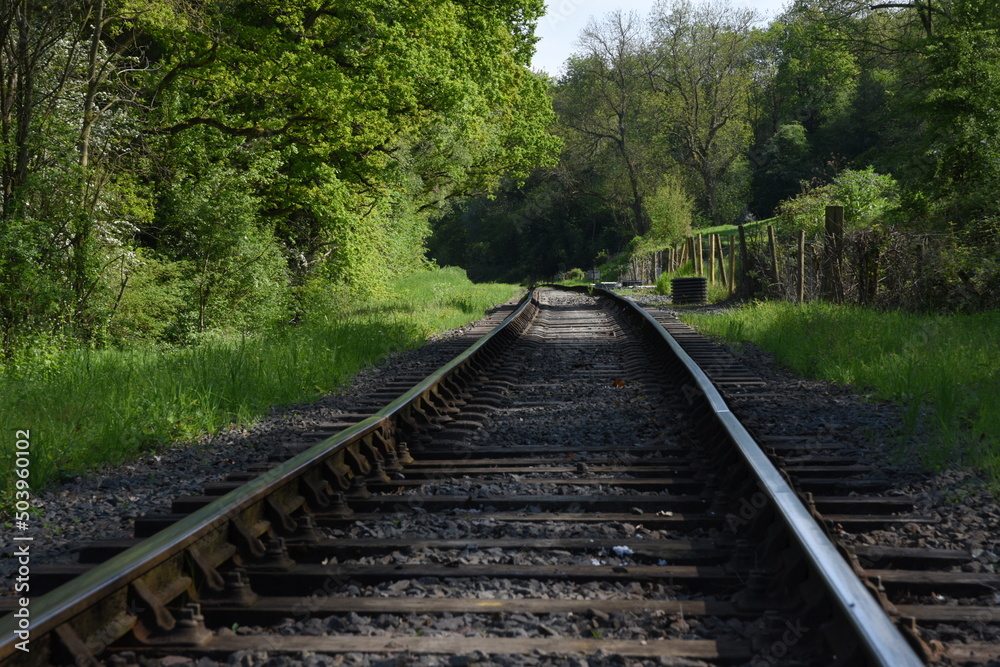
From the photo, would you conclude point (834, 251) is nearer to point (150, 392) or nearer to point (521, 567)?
point (150, 392)

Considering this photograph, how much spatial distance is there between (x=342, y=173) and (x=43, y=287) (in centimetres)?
858

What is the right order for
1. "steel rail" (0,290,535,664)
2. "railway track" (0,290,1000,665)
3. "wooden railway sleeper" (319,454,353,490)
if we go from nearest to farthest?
"steel rail" (0,290,535,664)
"railway track" (0,290,1000,665)
"wooden railway sleeper" (319,454,353,490)

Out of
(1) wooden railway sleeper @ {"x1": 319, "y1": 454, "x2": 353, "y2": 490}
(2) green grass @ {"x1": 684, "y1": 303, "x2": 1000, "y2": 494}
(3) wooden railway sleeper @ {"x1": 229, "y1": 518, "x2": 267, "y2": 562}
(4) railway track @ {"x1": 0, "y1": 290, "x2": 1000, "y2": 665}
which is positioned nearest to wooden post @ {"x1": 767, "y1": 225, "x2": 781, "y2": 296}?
(2) green grass @ {"x1": 684, "y1": 303, "x2": 1000, "y2": 494}

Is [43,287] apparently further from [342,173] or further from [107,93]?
[342,173]

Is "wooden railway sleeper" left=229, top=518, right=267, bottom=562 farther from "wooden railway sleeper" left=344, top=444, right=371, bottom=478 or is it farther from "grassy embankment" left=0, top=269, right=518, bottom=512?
"grassy embankment" left=0, top=269, right=518, bottom=512

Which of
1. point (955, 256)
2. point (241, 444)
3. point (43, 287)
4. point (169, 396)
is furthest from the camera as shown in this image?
point (955, 256)

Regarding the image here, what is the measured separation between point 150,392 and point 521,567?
14.6 ft

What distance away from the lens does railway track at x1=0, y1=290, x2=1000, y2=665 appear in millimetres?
2172

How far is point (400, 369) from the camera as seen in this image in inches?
336

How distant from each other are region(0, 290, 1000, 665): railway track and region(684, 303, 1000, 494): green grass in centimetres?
73

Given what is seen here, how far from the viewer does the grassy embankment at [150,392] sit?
16.2 ft

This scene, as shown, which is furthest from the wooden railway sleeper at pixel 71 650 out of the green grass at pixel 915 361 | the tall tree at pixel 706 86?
the tall tree at pixel 706 86

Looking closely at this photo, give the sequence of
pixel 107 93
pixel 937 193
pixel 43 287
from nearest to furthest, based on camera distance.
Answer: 1. pixel 43 287
2. pixel 107 93
3. pixel 937 193

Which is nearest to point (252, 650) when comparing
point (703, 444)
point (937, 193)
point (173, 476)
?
point (173, 476)
